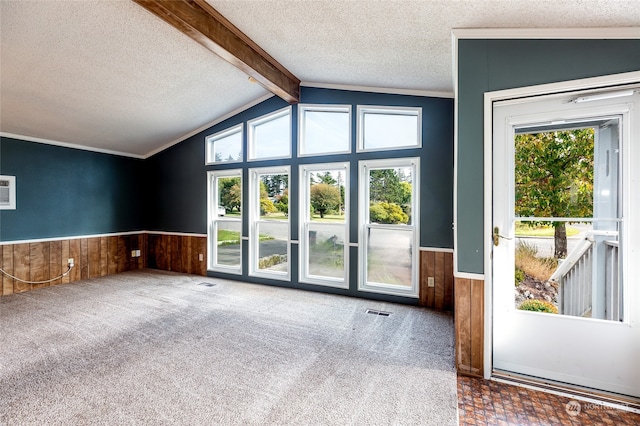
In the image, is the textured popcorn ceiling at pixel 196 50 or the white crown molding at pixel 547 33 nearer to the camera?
the white crown molding at pixel 547 33

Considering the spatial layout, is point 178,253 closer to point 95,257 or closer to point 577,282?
point 95,257

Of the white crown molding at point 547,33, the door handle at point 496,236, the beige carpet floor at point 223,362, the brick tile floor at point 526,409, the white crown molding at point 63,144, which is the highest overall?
the white crown molding at point 547,33

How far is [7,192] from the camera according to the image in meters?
4.44

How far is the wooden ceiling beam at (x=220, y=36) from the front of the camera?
7.95ft

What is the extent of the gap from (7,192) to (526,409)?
667 cm

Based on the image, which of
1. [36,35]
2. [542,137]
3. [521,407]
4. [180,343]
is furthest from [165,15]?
[521,407]

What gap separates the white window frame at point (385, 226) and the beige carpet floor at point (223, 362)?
0.88 ft

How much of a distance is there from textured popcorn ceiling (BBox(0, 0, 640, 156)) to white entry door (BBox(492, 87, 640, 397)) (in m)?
0.64

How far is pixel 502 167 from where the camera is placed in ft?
7.59

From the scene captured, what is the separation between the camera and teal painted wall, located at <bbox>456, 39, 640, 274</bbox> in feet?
6.98

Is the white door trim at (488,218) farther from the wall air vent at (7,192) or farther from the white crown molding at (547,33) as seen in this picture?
the wall air vent at (7,192)

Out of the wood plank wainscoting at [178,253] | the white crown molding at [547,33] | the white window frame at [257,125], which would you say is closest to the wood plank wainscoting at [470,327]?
the white crown molding at [547,33]

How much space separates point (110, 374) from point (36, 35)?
297cm

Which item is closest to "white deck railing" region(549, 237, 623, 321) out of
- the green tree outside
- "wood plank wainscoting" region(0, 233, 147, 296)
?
the green tree outside
